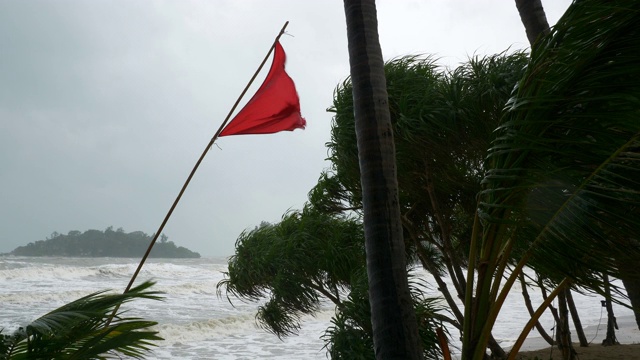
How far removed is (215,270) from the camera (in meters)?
30.3

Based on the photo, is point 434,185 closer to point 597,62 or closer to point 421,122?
point 421,122

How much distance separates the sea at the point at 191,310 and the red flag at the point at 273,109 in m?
8.23

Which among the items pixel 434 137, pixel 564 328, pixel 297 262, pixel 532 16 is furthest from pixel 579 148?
pixel 297 262

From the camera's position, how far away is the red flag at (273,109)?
468 cm

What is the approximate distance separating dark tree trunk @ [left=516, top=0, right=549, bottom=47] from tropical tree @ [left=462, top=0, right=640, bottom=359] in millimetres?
2427

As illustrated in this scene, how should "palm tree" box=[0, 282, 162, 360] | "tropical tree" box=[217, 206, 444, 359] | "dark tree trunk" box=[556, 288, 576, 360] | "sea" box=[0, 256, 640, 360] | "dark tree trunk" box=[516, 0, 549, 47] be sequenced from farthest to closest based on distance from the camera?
"sea" box=[0, 256, 640, 360] < "tropical tree" box=[217, 206, 444, 359] < "dark tree trunk" box=[556, 288, 576, 360] < "dark tree trunk" box=[516, 0, 549, 47] < "palm tree" box=[0, 282, 162, 360]

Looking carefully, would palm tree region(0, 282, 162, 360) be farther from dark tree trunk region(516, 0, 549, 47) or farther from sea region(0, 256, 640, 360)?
sea region(0, 256, 640, 360)

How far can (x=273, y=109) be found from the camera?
473cm

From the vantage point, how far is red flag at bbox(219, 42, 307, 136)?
4676 millimetres

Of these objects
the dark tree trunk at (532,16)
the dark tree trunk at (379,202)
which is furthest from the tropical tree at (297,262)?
the dark tree trunk at (532,16)

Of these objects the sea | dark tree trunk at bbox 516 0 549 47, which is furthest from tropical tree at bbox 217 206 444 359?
the sea

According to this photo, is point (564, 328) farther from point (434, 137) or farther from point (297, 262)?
point (297, 262)

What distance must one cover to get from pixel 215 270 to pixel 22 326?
28.2 metres

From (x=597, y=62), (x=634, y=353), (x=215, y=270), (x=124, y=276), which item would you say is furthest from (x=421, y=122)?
(x=215, y=270)
